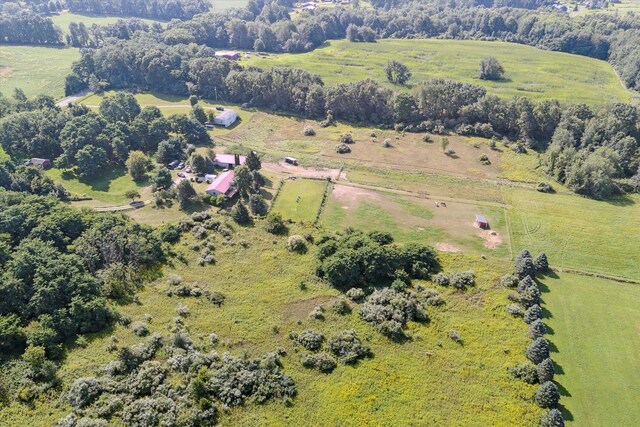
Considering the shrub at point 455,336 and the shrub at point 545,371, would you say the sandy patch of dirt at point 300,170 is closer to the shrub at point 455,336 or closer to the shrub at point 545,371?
the shrub at point 455,336

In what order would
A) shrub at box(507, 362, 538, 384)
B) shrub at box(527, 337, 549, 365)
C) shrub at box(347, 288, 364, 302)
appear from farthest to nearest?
1. shrub at box(347, 288, 364, 302)
2. shrub at box(527, 337, 549, 365)
3. shrub at box(507, 362, 538, 384)

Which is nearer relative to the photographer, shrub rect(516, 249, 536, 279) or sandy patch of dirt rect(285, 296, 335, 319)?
sandy patch of dirt rect(285, 296, 335, 319)

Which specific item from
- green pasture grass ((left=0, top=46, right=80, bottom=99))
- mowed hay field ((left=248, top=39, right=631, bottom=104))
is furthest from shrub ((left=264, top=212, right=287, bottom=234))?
green pasture grass ((left=0, top=46, right=80, bottom=99))

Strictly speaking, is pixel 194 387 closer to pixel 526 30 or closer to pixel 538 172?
pixel 538 172

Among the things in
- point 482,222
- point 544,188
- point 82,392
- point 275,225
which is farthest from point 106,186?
point 544,188

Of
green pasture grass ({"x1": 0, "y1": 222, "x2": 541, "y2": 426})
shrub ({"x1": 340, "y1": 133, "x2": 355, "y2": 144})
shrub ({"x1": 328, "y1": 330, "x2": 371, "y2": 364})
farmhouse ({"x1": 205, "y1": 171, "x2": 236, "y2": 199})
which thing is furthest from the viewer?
shrub ({"x1": 340, "y1": 133, "x2": 355, "y2": 144})

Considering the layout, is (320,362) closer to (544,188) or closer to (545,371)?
(545,371)

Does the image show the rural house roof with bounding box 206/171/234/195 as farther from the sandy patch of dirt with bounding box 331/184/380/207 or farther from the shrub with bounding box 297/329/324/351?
the shrub with bounding box 297/329/324/351

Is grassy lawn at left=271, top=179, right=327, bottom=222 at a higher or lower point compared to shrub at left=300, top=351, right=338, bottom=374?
higher
